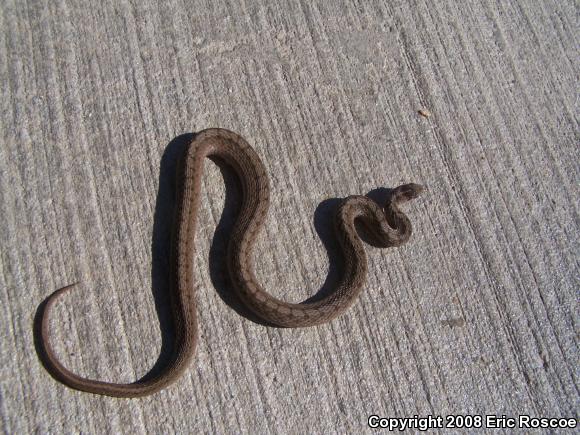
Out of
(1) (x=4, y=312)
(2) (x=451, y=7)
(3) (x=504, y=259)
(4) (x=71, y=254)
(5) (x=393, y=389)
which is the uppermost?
(2) (x=451, y=7)

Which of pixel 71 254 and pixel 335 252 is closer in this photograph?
pixel 71 254

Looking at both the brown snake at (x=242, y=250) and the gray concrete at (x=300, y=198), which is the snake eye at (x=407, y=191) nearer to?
the brown snake at (x=242, y=250)

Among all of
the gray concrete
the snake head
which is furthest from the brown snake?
the gray concrete

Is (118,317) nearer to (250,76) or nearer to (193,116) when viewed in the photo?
(193,116)

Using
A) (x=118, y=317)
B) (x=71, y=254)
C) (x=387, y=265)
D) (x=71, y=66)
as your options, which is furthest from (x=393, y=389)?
(x=71, y=66)

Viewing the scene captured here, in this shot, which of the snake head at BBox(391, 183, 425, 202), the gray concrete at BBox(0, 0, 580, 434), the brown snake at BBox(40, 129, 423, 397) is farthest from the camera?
the snake head at BBox(391, 183, 425, 202)

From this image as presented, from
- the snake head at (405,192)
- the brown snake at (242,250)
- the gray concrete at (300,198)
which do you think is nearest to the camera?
the brown snake at (242,250)

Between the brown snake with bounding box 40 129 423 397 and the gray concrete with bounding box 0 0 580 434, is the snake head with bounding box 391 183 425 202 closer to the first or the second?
the brown snake with bounding box 40 129 423 397

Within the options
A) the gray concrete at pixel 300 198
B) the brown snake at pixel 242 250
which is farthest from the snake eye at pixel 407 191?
the gray concrete at pixel 300 198
